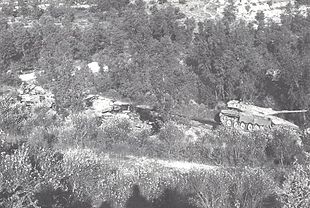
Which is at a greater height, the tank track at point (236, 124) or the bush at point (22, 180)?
the bush at point (22, 180)

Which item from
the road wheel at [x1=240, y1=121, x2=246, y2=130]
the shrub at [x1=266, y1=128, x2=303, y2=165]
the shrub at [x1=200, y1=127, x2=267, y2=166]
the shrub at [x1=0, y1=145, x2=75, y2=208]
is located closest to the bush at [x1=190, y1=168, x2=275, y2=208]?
the shrub at [x1=0, y1=145, x2=75, y2=208]

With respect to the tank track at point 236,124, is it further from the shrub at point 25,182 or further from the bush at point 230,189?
the shrub at point 25,182

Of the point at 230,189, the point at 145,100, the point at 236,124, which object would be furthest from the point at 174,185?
the point at 145,100

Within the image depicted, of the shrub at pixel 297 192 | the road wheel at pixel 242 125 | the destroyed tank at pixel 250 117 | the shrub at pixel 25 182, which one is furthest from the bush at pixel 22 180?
the destroyed tank at pixel 250 117

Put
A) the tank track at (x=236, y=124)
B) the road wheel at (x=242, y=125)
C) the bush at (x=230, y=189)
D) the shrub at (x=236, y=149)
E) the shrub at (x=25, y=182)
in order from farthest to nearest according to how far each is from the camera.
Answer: the road wheel at (x=242, y=125)
the tank track at (x=236, y=124)
the shrub at (x=236, y=149)
the bush at (x=230, y=189)
the shrub at (x=25, y=182)

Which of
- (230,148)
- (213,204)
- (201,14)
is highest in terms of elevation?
(213,204)

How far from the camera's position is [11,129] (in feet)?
115

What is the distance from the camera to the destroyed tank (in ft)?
132

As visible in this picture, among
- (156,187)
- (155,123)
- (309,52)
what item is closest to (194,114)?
(155,123)

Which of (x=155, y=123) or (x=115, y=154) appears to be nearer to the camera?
(x=115, y=154)

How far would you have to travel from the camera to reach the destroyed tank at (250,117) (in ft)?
132

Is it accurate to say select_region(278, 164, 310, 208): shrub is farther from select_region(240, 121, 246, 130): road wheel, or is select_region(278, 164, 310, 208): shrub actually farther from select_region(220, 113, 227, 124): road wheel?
select_region(220, 113, 227, 124): road wheel

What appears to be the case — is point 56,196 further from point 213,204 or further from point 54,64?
point 54,64

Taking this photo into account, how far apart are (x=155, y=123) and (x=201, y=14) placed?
42913 millimetres
